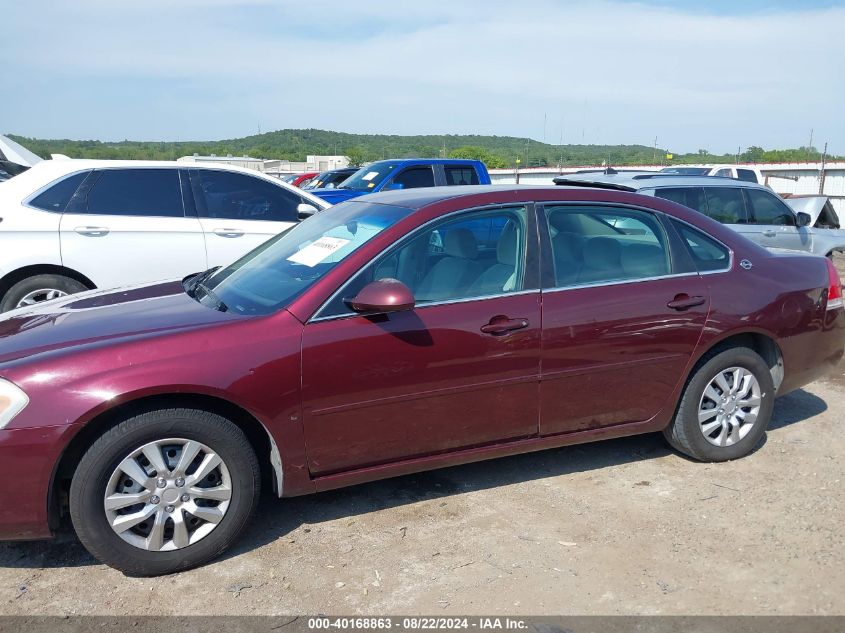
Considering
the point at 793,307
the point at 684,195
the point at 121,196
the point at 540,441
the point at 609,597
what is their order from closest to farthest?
1. the point at 609,597
2. the point at 540,441
3. the point at 793,307
4. the point at 121,196
5. the point at 684,195

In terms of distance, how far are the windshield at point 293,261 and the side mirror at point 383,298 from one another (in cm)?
30

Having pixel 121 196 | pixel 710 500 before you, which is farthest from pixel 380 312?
pixel 121 196

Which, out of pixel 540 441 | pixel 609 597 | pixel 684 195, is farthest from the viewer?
pixel 684 195

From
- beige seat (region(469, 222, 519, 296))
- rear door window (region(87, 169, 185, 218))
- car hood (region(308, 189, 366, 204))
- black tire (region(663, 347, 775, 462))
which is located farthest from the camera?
car hood (region(308, 189, 366, 204))

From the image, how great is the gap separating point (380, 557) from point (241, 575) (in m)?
0.62

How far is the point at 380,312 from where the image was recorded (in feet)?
11.1

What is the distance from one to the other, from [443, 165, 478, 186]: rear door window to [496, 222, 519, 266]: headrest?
942 centimetres

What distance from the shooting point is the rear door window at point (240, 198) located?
6.88 metres

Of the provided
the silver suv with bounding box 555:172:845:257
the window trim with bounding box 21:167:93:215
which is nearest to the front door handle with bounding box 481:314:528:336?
the window trim with bounding box 21:167:93:215

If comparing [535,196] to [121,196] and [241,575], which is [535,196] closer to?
[241,575]

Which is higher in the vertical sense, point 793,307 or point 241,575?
point 793,307

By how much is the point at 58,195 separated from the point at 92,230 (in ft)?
1.44

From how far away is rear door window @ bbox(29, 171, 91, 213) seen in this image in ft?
20.7

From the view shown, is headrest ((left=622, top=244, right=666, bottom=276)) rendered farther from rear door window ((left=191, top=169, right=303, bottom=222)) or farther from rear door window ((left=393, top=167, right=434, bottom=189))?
rear door window ((left=393, top=167, right=434, bottom=189))
